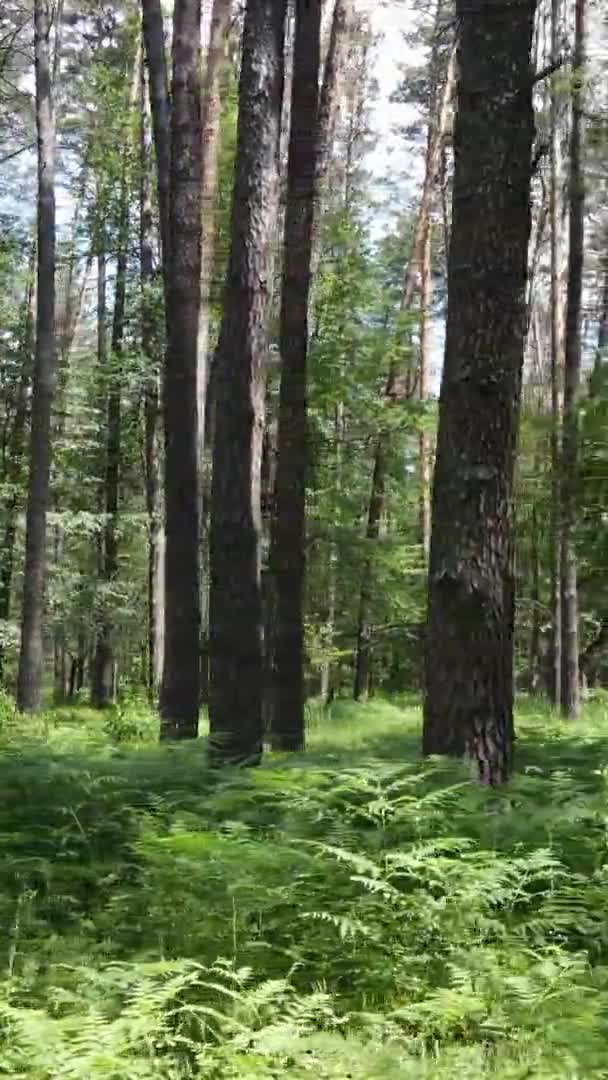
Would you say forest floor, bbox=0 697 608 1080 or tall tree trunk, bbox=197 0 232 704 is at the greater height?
tall tree trunk, bbox=197 0 232 704

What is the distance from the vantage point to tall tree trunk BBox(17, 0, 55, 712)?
1450cm

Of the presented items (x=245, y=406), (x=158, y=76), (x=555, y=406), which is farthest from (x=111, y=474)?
(x=245, y=406)

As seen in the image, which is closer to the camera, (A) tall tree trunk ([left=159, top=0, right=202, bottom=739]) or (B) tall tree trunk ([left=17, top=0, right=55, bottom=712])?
(A) tall tree trunk ([left=159, top=0, right=202, bottom=739])

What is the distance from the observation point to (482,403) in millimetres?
5500

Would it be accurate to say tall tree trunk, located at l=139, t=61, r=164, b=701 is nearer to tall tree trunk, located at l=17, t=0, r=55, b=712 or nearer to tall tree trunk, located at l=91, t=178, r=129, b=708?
tall tree trunk, located at l=91, t=178, r=129, b=708

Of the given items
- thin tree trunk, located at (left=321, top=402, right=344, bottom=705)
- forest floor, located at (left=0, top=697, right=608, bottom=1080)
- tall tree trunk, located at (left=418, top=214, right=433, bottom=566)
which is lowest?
forest floor, located at (left=0, top=697, right=608, bottom=1080)

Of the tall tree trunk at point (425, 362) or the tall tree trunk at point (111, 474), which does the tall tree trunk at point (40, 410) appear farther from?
the tall tree trunk at point (425, 362)

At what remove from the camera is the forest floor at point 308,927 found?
2873 mm

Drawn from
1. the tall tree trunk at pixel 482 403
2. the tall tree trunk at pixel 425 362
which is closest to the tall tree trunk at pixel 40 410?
the tall tree trunk at pixel 425 362

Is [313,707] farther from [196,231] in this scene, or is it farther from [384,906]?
[384,906]

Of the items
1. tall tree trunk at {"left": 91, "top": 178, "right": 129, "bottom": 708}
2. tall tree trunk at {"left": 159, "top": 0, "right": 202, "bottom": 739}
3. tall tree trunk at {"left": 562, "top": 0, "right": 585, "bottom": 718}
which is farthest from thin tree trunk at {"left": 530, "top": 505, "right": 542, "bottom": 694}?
tall tree trunk at {"left": 159, "top": 0, "right": 202, "bottom": 739}

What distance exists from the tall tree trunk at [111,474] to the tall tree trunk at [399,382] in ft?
16.4

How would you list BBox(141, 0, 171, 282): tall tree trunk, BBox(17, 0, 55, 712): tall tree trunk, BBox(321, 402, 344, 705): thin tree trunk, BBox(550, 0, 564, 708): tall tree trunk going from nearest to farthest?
BBox(141, 0, 171, 282): tall tree trunk < BBox(550, 0, 564, 708): tall tree trunk < BBox(17, 0, 55, 712): tall tree trunk < BBox(321, 402, 344, 705): thin tree trunk

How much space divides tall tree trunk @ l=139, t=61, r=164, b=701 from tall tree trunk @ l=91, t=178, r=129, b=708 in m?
0.46
